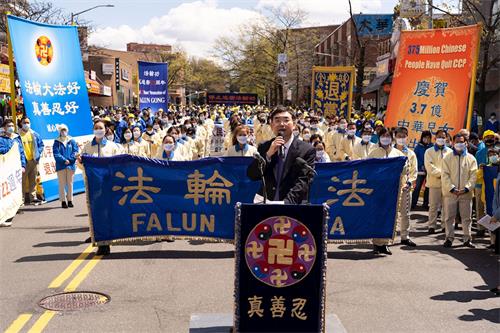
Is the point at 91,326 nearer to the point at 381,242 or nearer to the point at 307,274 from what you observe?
the point at 307,274

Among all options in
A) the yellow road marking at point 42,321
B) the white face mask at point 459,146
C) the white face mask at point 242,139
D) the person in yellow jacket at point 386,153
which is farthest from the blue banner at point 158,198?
the white face mask at point 459,146

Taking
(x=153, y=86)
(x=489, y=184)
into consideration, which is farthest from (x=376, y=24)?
(x=489, y=184)

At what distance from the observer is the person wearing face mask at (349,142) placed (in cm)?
1606

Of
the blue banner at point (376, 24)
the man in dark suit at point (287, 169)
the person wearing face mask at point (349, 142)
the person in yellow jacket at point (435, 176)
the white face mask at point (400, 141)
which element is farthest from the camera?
the blue banner at point (376, 24)

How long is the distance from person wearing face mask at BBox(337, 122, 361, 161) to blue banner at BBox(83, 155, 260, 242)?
696cm

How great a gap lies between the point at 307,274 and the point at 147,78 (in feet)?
89.2

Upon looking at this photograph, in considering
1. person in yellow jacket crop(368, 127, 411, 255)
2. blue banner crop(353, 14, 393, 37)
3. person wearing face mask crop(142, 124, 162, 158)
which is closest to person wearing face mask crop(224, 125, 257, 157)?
person in yellow jacket crop(368, 127, 411, 255)

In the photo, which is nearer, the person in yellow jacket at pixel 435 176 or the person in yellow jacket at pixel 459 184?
the person in yellow jacket at pixel 459 184

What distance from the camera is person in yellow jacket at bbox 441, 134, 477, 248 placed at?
10383 mm

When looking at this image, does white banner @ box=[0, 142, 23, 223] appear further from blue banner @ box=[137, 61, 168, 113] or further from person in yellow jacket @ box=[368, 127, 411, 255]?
blue banner @ box=[137, 61, 168, 113]

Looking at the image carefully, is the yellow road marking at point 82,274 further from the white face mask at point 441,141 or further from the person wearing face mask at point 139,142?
the white face mask at point 441,141

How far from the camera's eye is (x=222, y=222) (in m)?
9.41

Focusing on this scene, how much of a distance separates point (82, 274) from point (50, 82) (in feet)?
27.5

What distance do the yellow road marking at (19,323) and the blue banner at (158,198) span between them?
2.86 m
